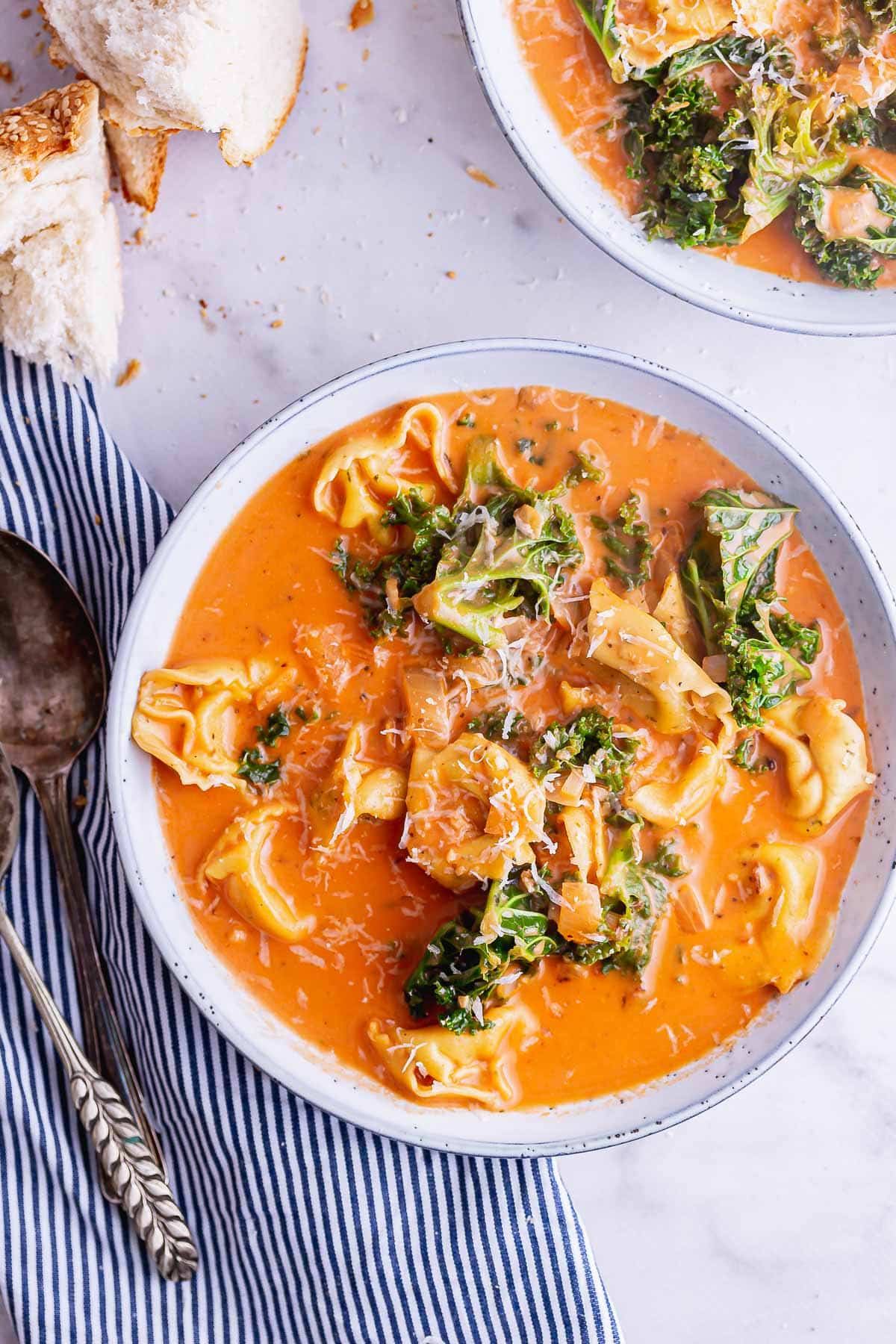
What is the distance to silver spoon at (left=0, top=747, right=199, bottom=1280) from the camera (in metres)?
3.63

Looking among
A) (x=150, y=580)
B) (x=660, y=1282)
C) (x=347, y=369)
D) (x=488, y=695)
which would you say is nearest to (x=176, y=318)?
(x=347, y=369)

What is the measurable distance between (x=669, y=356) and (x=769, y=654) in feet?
4.04

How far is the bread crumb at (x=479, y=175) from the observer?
391 centimetres

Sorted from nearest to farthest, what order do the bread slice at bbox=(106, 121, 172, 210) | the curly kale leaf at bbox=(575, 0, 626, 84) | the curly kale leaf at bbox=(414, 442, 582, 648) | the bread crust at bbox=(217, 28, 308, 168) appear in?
the curly kale leaf at bbox=(414, 442, 582, 648) < the curly kale leaf at bbox=(575, 0, 626, 84) < the bread crust at bbox=(217, 28, 308, 168) < the bread slice at bbox=(106, 121, 172, 210)

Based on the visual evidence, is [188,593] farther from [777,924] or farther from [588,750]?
[777,924]

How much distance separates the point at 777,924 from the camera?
136 inches

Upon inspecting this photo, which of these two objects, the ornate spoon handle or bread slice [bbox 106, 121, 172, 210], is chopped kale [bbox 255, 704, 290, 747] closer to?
the ornate spoon handle

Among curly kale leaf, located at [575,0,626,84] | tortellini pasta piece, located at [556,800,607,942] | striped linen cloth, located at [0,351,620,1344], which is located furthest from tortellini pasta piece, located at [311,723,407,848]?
curly kale leaf, located at [575,0,626,84]

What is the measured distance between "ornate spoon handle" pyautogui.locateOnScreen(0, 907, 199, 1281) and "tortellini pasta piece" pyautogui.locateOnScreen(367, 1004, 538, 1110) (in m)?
0.94

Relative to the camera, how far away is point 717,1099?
3.40 m

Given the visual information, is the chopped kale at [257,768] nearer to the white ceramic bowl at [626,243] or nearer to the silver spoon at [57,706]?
the silver spoon at [57,706]

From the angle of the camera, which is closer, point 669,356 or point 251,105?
point 251,105

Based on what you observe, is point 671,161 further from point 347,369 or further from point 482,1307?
point 482,1307

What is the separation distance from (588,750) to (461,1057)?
1.06 m
